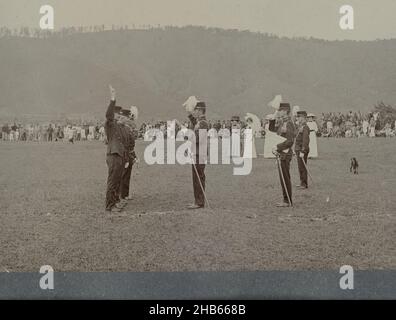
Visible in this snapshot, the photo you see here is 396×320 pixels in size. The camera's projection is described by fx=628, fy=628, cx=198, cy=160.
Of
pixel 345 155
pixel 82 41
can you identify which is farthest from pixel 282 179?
pixel 345 155

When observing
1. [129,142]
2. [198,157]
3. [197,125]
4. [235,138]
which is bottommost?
[198,157]

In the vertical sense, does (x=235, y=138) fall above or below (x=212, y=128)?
below

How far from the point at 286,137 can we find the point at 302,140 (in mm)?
2315

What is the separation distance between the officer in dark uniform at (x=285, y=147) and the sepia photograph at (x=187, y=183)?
2 cm

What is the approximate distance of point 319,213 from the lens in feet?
28.3

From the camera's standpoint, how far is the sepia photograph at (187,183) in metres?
7.60

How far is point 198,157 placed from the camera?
896cm

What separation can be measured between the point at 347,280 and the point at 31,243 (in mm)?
3896

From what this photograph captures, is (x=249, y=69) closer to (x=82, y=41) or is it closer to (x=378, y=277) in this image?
(x=82, y=41)

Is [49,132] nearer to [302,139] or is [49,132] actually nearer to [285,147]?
[302,139]

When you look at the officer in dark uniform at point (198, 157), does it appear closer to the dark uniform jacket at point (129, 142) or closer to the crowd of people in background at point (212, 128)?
the crowd of people in background at point (212, 128)

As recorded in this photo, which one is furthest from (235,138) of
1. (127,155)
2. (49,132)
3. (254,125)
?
(49,132)

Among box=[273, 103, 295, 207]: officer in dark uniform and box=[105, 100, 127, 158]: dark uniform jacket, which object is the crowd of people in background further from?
box=[273, 103, 295, 207]: officer in dark uniform

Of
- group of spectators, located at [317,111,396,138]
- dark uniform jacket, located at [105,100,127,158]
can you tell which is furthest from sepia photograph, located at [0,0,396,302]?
group of spectators, located at [317,111,396,138]
